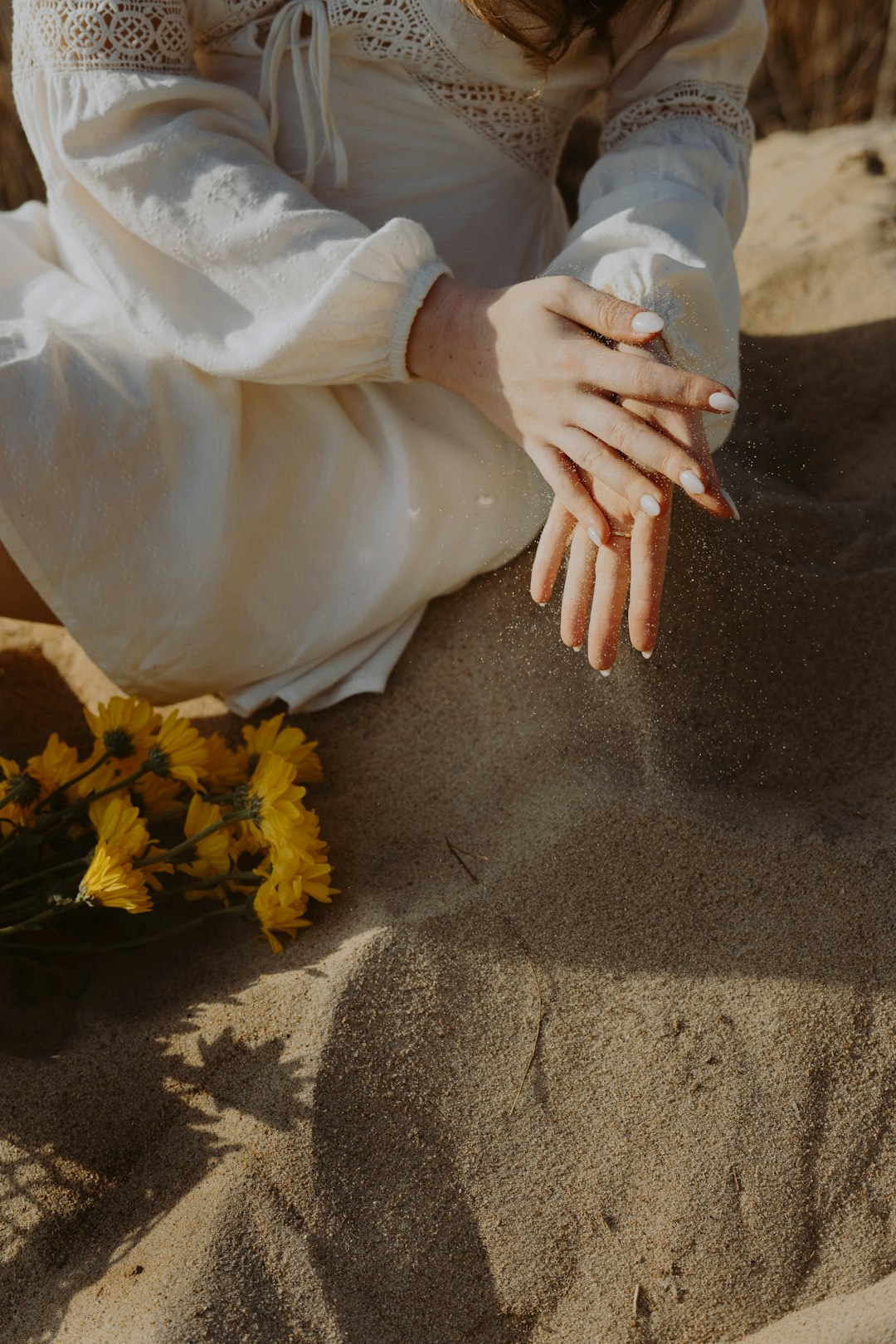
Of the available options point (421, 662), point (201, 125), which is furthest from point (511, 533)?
point (201, 125)

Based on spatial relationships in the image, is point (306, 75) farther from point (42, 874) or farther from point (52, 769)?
point (42, 874)

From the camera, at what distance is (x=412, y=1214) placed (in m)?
0.96

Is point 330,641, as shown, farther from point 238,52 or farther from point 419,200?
point 238,52

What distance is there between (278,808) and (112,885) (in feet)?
0.59

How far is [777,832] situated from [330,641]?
56 cm

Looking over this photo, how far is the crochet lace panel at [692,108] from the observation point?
1.39 meters

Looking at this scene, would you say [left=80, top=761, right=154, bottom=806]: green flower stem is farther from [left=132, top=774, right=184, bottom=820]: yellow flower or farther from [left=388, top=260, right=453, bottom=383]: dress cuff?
[left=388, top=260, right=453, bottom=383]: dress cuff

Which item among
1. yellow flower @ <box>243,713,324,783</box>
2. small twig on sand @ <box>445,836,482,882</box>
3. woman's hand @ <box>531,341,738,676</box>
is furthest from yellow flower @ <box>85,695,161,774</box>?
woman's hand @ <box>531,341,738,676</box>

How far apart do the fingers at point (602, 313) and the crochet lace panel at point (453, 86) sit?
16.7 inches

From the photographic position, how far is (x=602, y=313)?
105 cm

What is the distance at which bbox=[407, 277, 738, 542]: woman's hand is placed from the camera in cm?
99

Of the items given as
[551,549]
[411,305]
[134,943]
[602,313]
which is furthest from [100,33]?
[134,943]

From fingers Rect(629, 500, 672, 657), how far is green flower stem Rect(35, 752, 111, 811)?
1.84ft

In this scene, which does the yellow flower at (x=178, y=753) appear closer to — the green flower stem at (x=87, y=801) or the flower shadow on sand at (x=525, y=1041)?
the green flower stem at (x=87, y=801)
